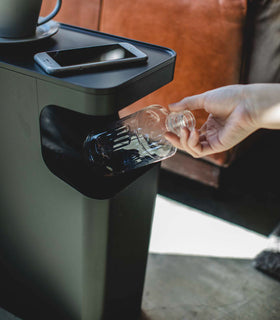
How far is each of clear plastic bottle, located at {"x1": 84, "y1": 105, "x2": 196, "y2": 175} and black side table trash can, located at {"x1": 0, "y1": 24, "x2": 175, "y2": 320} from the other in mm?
20

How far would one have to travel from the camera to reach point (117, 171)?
2.16 ft

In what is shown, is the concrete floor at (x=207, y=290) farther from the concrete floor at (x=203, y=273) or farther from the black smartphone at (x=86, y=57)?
the black smartphone at (x=86, y=57)

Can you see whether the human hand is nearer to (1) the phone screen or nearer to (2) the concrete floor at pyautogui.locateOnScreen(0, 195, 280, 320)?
(1) the phone screen

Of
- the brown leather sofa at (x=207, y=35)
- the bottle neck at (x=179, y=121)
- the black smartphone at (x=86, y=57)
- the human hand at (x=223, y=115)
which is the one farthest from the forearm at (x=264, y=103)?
the brown leather sofa at (x=207, y=35)

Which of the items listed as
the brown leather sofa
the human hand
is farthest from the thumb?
the brown leather sofa

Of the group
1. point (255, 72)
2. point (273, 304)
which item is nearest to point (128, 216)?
point (273, 304)

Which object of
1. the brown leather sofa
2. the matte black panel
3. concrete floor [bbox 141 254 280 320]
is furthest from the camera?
the brown leather sofa

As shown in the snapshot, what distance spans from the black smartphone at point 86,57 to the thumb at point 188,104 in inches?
4.8

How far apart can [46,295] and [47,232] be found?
17cm

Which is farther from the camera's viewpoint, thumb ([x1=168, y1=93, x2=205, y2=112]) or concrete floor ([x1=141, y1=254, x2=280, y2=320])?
concrete floor ([x1=141, y1=254, x2=280, y2=320])

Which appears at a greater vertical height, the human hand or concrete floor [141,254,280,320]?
the human hand

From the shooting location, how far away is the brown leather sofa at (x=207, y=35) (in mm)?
1003

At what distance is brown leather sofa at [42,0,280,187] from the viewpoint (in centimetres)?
100

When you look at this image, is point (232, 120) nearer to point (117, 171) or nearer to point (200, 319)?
point (117, 171)
